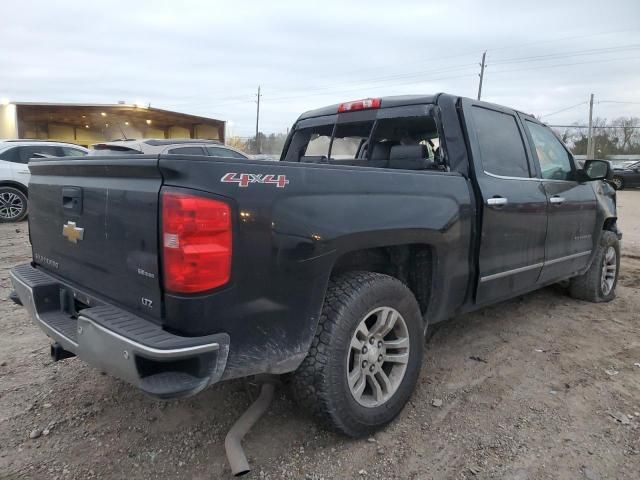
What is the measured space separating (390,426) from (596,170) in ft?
10.4

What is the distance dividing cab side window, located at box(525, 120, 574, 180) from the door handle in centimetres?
92

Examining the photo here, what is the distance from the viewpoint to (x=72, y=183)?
2326mm

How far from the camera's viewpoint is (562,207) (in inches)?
154

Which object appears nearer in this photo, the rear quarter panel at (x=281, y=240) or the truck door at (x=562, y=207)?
the rear quarter panel at (x=281, y=240)

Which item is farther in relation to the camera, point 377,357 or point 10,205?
point 10,205

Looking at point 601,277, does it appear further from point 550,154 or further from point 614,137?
point 614,137

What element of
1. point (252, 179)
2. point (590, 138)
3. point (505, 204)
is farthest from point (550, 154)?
point (590, 138)

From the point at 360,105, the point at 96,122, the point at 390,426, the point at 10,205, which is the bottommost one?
the point at 390,426

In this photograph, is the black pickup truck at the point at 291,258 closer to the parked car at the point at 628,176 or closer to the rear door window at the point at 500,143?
the rear door window at the point at 500,143

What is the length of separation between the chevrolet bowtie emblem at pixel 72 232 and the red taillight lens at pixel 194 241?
2.44ft

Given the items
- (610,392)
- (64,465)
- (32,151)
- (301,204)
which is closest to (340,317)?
(301,204)

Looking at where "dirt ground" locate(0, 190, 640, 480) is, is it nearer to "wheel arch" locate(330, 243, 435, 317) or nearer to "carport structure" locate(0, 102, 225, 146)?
"wheel arch" locate(330, 243, 435, 317)

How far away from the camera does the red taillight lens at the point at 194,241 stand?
1746 millimetres

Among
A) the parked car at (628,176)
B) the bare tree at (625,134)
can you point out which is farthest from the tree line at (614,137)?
the parked car at (628,176)
